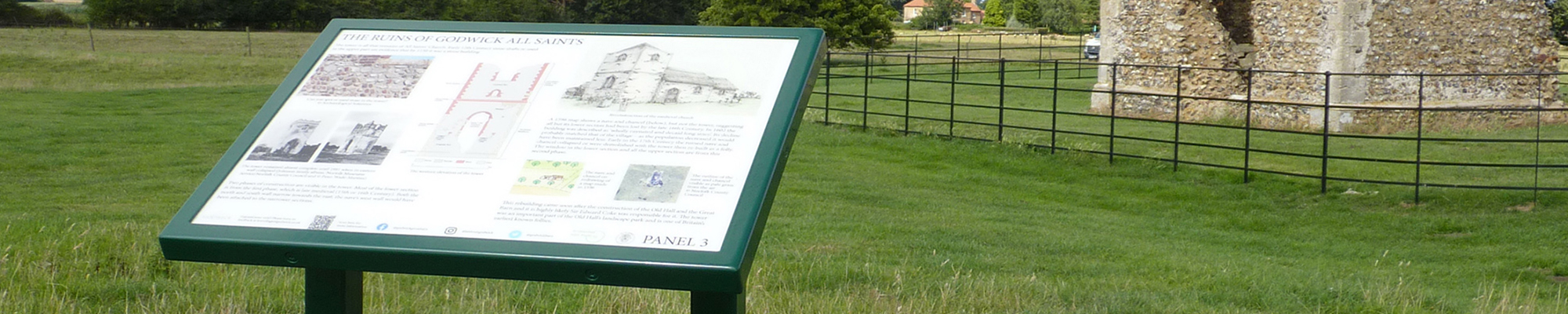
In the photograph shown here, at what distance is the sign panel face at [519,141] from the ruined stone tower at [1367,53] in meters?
13.5

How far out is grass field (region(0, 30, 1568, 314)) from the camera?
4.56m

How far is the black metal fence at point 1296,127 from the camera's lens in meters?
12.0

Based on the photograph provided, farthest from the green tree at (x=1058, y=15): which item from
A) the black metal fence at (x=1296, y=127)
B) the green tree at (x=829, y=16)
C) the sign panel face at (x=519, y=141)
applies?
the sign panel face at (x=519, y=141)

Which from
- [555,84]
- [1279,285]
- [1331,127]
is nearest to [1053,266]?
[1279,285]

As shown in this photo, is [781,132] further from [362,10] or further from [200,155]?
[362,10]

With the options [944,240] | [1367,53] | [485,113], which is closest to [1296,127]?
[1367,53]

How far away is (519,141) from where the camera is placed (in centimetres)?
290

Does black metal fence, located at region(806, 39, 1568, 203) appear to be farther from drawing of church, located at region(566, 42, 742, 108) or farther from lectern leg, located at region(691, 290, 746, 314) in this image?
lectern leg, located at region(691, 290, 746, 314)

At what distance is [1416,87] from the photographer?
17.0 m

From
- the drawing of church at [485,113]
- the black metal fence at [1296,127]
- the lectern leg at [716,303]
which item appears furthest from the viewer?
the black metal fence at [1296,127]

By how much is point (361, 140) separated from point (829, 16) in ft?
135

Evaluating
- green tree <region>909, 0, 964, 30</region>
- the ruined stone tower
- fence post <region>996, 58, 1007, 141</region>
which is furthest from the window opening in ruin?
green tree <region>909, 0, 964, 30</region>

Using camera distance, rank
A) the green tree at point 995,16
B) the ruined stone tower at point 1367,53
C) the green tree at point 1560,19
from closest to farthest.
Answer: the ruined stone tower at point 1367,53 → the green tree at point 1560,19 → the green tree at point 995,16

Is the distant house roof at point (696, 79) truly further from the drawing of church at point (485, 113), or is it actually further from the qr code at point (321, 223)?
the qr code at point (321, 223)
